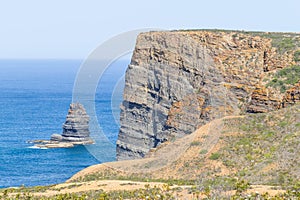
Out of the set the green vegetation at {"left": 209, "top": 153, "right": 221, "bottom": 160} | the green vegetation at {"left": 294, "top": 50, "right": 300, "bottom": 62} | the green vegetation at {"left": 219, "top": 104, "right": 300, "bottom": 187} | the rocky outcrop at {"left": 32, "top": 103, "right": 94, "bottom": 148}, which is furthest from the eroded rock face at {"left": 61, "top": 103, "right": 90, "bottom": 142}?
the green vegetation at {"left": 209, "top": 153, "right": 221, "bottom": 160}

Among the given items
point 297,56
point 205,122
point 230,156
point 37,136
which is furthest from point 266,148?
point 37,136

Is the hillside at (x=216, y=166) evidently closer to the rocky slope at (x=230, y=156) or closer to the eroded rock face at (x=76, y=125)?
the rocky slope at (x=230, y=156)

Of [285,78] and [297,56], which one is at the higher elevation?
[297,56]

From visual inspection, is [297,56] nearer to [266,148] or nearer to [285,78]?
[285,78]

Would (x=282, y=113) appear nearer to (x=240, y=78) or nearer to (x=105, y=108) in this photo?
(x=240, y=78)

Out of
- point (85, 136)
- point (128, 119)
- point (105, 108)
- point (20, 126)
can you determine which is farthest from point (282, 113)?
point (105, 108)

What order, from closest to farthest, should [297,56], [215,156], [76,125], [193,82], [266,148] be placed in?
[266,148]
[215,156]
[297,56]
[193,82]
[76,125]
